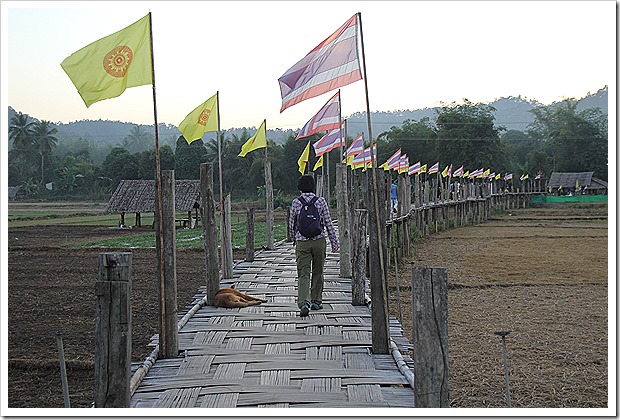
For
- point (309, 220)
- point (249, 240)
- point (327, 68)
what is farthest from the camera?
point (249, 240)

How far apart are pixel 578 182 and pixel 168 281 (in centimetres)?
5076

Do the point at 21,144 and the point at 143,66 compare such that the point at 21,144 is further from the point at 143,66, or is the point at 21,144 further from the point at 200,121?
→ the point at 143,66

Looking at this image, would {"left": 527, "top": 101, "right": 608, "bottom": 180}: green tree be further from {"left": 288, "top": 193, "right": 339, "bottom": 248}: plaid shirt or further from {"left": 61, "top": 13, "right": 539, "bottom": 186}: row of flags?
{"left": 61, "top": 13, "right": 539, "bottom": 186}: row of flags

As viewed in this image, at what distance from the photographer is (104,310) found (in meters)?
4.29

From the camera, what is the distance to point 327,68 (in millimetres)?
6227

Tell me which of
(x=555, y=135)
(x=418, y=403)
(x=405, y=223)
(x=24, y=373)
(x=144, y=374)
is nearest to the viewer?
(x=418, y=403)

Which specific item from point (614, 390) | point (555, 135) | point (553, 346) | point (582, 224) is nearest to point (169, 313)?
point (614, 390)

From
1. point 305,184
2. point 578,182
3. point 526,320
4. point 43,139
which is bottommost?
point 526,320

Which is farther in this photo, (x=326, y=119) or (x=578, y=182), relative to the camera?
(x=578, y=182)

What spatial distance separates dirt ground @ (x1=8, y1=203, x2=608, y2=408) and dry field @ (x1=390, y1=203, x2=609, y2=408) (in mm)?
13

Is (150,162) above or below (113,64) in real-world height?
above

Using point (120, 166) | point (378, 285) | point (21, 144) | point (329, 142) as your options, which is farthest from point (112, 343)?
point (21, 144)

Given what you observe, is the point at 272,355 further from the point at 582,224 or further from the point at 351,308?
the point at 582,224

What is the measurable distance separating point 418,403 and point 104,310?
76.6 inches
